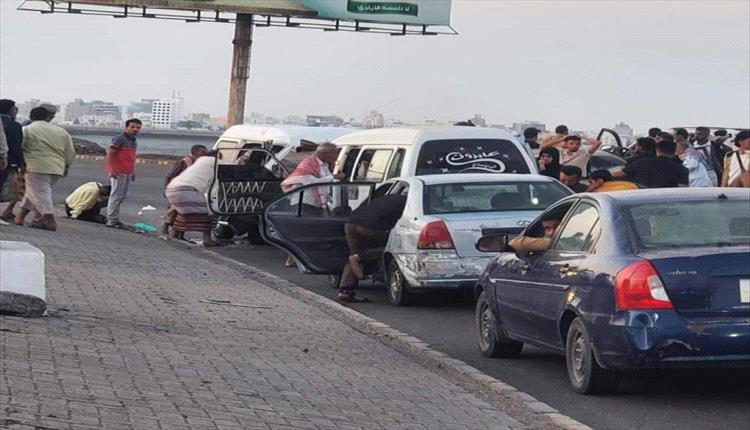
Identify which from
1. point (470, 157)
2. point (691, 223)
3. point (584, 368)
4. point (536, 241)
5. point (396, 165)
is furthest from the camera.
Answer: point (396, 165)

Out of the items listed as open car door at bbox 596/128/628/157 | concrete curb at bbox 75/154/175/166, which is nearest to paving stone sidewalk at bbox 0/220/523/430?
open car door at bbox 596/128/628/157

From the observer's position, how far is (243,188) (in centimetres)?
2462

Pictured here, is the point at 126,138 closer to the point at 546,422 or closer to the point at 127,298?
the point at 127,298

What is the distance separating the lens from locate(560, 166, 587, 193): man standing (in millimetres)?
18891

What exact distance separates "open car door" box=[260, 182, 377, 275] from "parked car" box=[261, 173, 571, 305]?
0.4 inches

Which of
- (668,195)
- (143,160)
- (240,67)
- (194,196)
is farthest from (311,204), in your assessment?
(143,160)

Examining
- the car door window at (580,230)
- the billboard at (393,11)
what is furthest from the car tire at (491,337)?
the billboard at (393,11)

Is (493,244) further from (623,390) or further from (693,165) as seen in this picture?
(693,165)

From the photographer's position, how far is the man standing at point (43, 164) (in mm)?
23000

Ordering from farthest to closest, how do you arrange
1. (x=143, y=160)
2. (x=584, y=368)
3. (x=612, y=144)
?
(x=143, y=160), (x=612, y=144), (x=584, y=368)

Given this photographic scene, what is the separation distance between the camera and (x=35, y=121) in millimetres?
23875

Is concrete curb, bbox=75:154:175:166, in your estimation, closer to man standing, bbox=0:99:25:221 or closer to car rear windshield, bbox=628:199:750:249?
man standing, bbox=0:99:25:221

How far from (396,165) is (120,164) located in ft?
26.4

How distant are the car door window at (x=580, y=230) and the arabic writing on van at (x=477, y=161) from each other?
833cm
